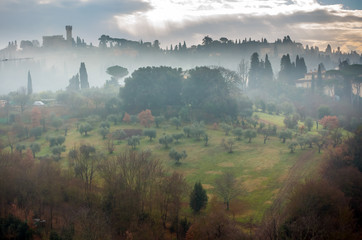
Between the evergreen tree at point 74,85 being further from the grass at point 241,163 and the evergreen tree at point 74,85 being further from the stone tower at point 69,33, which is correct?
the stone tower at point 69,33

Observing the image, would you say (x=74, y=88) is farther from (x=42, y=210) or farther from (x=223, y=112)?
(x=42, y=210)

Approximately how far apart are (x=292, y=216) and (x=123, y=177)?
18917mm

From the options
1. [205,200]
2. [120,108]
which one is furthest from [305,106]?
[205,200]

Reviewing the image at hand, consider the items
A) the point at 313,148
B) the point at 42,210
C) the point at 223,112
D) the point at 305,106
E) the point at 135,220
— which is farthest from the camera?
the point at 305,106

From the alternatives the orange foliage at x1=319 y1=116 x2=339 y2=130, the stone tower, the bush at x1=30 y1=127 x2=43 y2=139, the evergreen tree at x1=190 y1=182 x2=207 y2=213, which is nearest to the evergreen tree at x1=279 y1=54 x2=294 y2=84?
the orange foliage at x1=319 y1=116 x2=339 y2=130

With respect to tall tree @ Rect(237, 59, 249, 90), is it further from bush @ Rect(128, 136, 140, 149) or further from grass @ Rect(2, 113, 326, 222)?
bush @ Rect(128, 136, 140, 149)

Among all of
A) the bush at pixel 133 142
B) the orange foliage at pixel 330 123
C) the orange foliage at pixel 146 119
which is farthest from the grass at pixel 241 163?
the orange foliage at pixel 330 123

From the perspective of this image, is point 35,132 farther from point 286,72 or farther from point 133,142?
point 286,72

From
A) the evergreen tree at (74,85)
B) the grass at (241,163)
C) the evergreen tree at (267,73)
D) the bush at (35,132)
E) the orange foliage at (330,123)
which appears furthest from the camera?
the evergreen tree at (74,85)

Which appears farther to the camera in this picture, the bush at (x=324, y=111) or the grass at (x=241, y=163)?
the bush at (x=324, y=111)

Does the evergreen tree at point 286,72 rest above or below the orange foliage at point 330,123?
above

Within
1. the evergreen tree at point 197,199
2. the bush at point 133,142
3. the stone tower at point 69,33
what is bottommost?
the evergreen tree at point 197,199

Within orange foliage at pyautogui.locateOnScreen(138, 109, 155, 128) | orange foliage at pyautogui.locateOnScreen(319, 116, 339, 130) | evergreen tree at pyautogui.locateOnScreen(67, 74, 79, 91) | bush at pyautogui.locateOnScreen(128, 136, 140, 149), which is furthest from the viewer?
evergreen tree at pyautogui.locateOnScreen(67, 74, 79, 91)

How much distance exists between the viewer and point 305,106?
9931 cm
